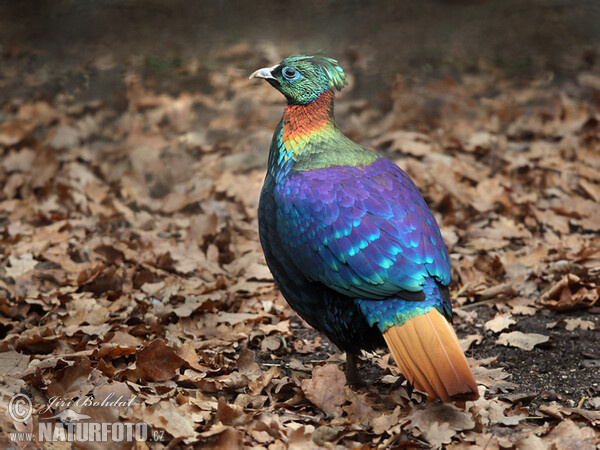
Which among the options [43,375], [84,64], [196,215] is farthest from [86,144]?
[43,375]

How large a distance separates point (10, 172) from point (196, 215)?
6.57ft

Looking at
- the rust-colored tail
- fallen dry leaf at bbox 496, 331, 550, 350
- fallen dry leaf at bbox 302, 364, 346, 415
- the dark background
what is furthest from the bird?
the dark background

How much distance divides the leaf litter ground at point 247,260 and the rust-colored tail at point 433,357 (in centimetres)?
20

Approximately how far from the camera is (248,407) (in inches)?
129

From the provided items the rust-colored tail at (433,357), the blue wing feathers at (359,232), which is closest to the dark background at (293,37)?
the blue wing feathers at (359,232)

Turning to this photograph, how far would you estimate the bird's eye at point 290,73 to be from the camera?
12.4 ft

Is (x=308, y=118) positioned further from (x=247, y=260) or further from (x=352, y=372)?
(x=247, y=260)

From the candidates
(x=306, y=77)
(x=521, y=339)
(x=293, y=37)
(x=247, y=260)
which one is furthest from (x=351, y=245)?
(x=293, y=37)

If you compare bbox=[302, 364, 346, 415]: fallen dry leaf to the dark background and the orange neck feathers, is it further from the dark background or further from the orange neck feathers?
the dark background

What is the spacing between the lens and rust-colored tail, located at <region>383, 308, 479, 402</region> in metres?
2.87

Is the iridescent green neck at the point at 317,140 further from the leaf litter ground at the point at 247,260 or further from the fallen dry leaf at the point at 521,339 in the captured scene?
the fallen dry leaf at the point at 521,339

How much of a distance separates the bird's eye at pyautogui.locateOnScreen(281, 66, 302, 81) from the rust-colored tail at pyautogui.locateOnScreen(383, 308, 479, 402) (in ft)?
5.02

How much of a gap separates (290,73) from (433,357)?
1.77m

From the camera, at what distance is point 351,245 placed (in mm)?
3223
